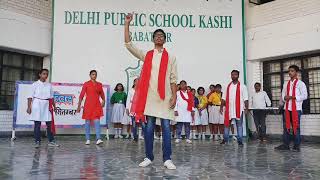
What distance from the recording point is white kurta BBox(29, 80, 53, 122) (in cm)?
740

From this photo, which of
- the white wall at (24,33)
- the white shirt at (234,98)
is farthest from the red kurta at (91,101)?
the white wall at (24,33)

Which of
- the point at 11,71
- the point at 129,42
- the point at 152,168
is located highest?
the point at 11,71

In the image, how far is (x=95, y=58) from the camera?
11.2 metres

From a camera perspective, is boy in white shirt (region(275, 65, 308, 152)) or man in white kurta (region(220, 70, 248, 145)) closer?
boy in white shirt (region(275, 65, 308, 152))

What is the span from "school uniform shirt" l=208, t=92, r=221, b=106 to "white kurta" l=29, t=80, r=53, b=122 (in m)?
5.29

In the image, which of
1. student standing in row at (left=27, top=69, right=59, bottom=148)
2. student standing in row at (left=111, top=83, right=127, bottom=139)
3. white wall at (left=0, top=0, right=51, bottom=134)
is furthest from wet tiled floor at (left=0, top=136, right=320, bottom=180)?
white wall at (left=0, top=0, right=51, bottom=134)

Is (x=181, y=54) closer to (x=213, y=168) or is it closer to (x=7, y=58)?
(x=7, y=58)

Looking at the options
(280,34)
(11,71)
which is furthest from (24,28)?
(280,34)

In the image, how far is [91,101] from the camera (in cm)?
840

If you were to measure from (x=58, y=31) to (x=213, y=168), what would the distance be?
26.4 ft

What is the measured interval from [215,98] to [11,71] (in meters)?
6.23

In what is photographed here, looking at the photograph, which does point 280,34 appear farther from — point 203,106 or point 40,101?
point 40,101

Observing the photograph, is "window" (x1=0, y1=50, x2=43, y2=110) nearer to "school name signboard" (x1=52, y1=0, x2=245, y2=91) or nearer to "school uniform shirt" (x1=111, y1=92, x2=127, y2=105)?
"school name signboard" (x1=52, y1=0, x2=245, y2=91)

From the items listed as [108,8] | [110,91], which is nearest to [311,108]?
[110,91]
